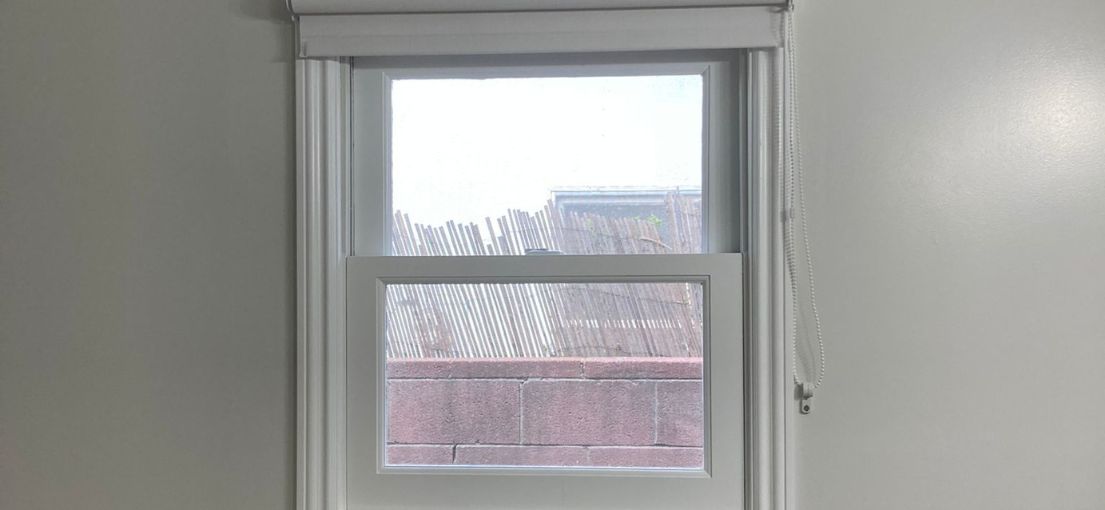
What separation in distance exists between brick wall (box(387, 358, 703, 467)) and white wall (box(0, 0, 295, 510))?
0.23m

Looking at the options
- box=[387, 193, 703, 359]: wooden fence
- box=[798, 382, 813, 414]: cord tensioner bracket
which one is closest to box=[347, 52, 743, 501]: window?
box=[387, 193, 703, 359]: wooden fence

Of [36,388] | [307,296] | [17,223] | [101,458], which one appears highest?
[17,223]

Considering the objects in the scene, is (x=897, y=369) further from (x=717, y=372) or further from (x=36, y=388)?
(x=36, y=388)

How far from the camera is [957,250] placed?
106cm

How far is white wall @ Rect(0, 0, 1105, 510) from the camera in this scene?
1054 mm

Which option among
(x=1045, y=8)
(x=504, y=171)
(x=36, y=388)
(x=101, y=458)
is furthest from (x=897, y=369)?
(x=36, y=388)

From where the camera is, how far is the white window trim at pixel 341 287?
3.47ft

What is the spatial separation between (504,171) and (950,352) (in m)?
0.83

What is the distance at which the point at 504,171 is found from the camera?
115cm

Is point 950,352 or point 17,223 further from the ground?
point 17,223

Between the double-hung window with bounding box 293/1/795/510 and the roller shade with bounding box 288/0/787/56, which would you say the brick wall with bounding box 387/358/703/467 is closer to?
the double-hung window with bounding box 293/1/795/510

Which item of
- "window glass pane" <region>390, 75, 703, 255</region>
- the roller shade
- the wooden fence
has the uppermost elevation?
the roller shade

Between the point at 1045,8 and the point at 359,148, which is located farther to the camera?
the point at 359,148

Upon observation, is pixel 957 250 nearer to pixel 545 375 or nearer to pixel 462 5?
pixel 545 375
